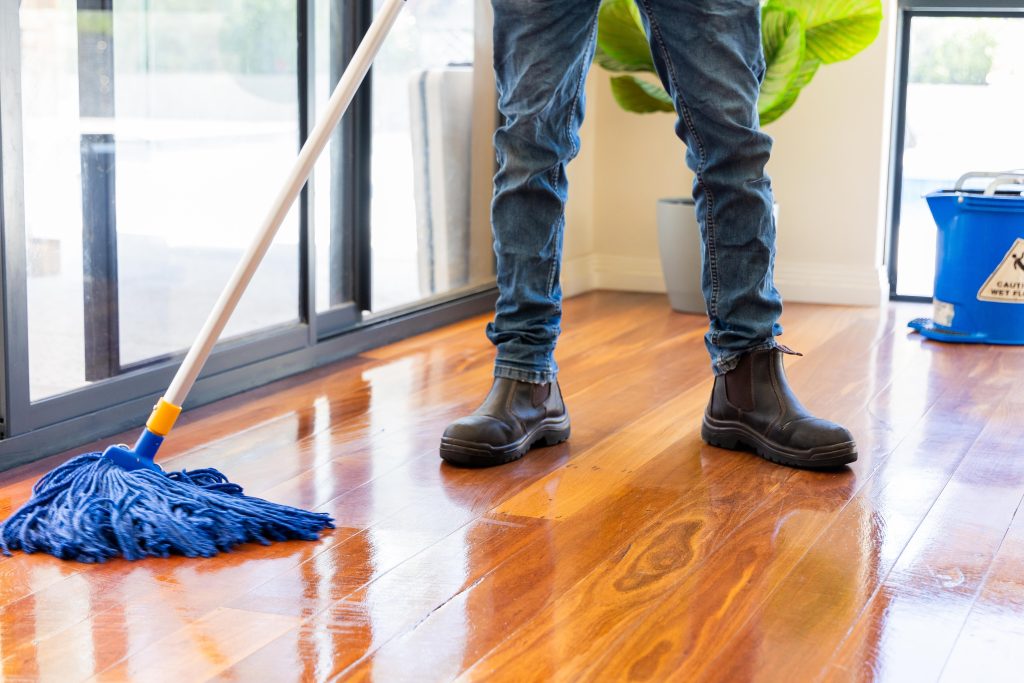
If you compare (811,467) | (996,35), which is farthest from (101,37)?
(996,35)

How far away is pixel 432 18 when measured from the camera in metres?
2.54

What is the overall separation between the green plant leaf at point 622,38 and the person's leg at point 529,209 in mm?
1089

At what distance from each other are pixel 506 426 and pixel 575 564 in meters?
0.38

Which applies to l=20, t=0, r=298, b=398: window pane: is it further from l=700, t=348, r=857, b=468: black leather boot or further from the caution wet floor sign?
the caution wet floor sign

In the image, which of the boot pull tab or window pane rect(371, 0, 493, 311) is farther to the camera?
window pane rect(371, 0, 493, 311)

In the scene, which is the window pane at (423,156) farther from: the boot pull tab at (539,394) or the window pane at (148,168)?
the boot pull tab at (539,394)

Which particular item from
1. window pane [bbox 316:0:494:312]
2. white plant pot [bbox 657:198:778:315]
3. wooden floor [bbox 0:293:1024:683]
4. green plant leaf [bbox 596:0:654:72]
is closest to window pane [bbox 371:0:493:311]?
window pane [bbox 316:0:494:312]

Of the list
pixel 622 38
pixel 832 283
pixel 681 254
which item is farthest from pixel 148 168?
pixel 832 283

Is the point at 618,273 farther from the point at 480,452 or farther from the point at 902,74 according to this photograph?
the point at 480,452

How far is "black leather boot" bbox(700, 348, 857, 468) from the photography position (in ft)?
5.05

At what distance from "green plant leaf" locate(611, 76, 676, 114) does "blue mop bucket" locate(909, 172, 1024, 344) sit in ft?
2.03

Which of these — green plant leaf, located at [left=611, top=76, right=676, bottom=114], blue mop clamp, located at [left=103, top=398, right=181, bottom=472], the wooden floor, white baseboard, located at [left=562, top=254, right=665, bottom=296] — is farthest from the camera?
white baseboard, located at [left=562, top=254, right=665, bottom=296]

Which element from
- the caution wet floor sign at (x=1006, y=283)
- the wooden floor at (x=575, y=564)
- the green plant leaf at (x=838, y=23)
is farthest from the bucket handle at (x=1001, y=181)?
the wooden floor at (x=575, y=564)

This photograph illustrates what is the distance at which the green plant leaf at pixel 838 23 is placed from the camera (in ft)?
8.61
